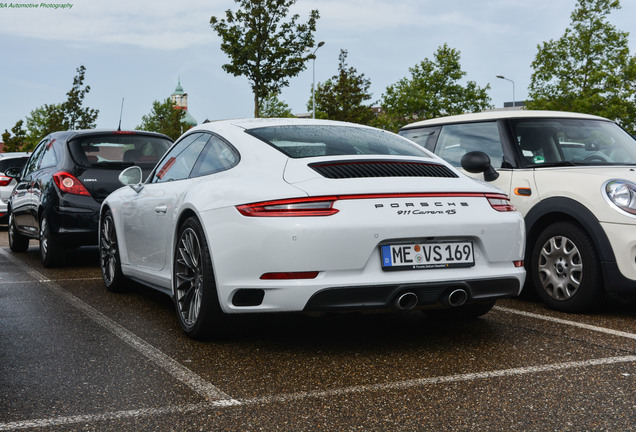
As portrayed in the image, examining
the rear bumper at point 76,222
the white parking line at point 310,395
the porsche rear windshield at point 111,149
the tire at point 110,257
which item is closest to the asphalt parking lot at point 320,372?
the white parking line at point 310,395

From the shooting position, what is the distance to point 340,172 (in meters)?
4.22

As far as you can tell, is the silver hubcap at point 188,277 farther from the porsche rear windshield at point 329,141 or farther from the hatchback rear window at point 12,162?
the hatchback rear window at point 12,162

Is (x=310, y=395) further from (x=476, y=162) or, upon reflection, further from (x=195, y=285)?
(x=476, y=162)

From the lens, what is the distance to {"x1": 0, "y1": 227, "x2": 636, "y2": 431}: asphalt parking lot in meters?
3.16

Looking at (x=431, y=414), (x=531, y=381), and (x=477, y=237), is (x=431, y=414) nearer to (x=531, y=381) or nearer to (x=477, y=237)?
(x=531, y=381)

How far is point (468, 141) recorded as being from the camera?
712 cm

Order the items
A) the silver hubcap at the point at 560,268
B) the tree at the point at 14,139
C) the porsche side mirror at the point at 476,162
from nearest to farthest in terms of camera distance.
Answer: the silver hubcap at the point at 560,268 → the porsche side mirror at the point at 476,162 → the tree at the point at 14,139

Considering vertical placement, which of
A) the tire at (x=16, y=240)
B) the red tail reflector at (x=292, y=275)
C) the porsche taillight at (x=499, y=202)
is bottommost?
the tire at (x=16, y=240)

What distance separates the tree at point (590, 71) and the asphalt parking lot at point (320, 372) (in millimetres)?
35075

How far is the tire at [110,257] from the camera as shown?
21.5ft

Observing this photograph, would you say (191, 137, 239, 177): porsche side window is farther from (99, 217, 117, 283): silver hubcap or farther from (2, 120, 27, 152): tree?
(2, 120, 27, 152): tree

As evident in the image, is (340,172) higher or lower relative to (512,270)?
higher

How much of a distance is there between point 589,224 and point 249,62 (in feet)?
88.0

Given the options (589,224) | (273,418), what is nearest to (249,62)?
(589,224)
